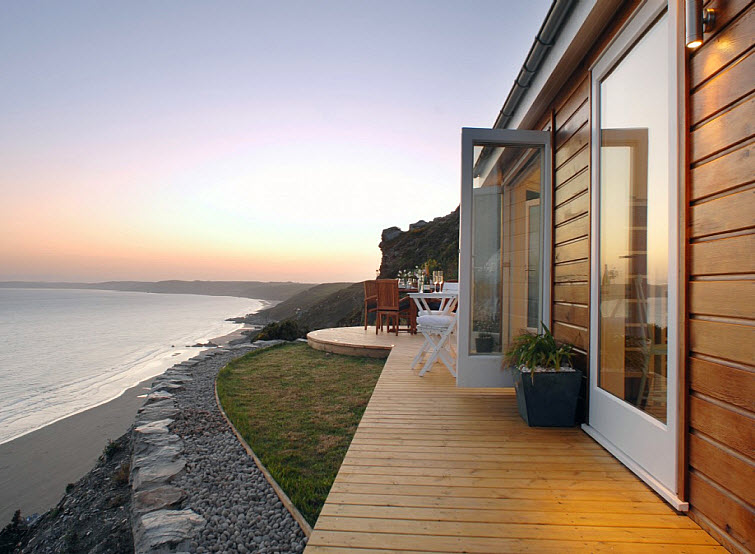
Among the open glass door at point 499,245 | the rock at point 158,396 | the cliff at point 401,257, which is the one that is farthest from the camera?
the cliff at point 401,257

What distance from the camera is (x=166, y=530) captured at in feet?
7.07

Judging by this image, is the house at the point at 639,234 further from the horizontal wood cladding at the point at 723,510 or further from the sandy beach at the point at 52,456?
the sandy beach at the point at 52,456

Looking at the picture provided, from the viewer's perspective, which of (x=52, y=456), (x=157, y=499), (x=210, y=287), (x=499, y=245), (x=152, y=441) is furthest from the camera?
(x=210, y=287)

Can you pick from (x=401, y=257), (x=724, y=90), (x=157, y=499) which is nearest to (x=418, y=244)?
(x=401, y=257)

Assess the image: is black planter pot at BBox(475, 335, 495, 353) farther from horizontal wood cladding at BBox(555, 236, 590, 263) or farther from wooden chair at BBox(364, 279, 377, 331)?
wooden chair at BBox(364, 279, 377, 331)

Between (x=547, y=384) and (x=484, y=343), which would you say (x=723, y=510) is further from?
(x=484, y=343)

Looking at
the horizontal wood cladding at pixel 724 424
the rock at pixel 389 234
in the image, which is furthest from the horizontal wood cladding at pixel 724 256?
the rock at pixel 389 234

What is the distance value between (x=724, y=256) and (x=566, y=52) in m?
1.77

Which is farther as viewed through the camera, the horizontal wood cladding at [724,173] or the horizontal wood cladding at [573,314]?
the horizontal wood cladding at [573,314]

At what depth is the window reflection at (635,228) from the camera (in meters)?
1.94

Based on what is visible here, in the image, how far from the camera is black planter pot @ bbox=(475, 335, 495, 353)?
3.52 metres

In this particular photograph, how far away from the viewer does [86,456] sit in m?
4.52

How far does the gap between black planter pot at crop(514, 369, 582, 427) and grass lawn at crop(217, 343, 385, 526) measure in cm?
139

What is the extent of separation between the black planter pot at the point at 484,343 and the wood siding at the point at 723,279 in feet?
6.19
